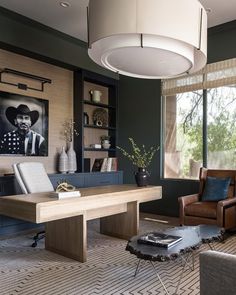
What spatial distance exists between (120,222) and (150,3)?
285 centimetres

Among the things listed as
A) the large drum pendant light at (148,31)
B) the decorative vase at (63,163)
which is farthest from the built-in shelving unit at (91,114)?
the large drum pendant light at (148,31)

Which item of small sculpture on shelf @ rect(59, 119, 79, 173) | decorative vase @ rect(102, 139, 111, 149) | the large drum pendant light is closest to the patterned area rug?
small sculpture on shelf @ rect(59, 119, 79, 173)

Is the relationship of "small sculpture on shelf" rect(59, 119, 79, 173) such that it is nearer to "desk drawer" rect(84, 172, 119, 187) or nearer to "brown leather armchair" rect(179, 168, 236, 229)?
"desk drawer" rect(84, 172, 119, 187)

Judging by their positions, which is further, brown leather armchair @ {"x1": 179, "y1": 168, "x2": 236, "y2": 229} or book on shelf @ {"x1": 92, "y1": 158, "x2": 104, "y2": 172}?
book on shelf @ {"x1": 92, "y1": 158, "x2": 104, "y2": 172}

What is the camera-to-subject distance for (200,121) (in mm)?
5285

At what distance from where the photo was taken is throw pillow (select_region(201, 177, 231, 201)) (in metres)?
4.38

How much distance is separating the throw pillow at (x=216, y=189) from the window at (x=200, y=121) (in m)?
0.56

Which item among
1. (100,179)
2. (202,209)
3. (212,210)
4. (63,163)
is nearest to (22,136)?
(63,163)

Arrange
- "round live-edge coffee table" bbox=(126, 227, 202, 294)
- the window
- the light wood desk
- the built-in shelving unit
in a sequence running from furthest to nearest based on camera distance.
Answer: the built-in shelving unit → the window → the light wood desk → "round live-edge coffee table" bbox=(126, 227, 202, 294)

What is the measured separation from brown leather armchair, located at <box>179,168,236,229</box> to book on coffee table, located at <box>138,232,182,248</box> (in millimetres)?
1442

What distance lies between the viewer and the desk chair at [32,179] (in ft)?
12.4

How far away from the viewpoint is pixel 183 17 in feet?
7.18

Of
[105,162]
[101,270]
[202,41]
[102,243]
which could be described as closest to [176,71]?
[202,41]

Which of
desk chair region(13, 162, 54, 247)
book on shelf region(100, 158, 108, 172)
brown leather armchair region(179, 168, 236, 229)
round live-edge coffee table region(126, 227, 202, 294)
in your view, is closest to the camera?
round live-edge coffee table region(126, 227, 202, 294)
